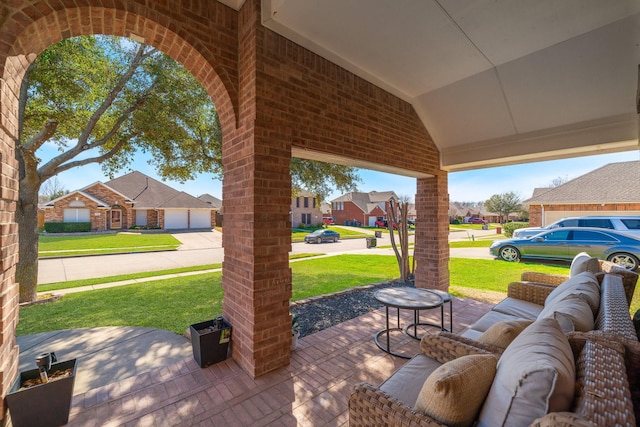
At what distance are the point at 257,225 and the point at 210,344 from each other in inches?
61.4

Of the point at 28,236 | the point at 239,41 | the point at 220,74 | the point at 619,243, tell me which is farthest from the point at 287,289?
the point at 619,243

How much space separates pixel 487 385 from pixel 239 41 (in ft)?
13.1

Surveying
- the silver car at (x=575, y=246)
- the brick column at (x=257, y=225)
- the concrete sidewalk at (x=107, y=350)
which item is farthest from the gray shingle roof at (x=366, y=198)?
the brick column at (x=257, y=225)

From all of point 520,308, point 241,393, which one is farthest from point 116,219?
point 520,308

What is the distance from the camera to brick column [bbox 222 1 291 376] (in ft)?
9.50

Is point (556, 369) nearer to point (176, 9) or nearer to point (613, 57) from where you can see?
point (176, 9)

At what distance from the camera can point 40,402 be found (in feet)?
6.89

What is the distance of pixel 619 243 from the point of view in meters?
8.86

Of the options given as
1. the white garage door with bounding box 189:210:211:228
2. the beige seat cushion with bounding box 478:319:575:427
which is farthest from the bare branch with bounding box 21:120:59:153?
the white garage door with bounding box 189:210:211:228

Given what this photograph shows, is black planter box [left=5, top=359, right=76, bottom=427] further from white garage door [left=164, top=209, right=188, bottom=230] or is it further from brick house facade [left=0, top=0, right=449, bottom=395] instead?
white garage door [left=164, top=209, right=188, bottom=230]

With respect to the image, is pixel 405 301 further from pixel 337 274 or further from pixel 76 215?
pixel 76 215

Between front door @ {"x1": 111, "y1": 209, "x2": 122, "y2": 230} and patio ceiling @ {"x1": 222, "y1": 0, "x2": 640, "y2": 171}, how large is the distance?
30534 mm

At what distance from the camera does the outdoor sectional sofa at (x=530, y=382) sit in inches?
41.5

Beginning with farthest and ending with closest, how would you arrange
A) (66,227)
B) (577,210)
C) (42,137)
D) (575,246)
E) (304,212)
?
(304,212) < (66,227) < (577,210) < (575,246) < (42,137)
